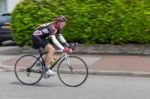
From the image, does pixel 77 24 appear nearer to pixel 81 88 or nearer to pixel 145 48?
pixel 145 48

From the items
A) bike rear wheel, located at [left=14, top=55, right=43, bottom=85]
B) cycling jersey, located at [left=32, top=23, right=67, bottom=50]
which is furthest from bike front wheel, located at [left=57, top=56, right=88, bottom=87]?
bike rear wheel, located at [left=14, top=55, right=43, bottom=85]

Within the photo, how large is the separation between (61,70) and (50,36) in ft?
2.66

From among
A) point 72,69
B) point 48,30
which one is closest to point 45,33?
point 48,30

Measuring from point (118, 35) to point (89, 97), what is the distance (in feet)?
22.1

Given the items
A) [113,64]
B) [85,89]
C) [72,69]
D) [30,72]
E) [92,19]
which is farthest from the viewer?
[92,19]

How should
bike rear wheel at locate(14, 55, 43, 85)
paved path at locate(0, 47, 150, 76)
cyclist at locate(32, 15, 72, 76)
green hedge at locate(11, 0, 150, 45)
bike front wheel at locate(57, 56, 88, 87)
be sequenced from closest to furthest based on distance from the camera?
cyclist at locate(32, 15, 72, 76), bike front wheel at locate(57, 56, 88, 87), bike rear wheel at locate(14, 55, 43, 85), paved path at locate(0, 47, 150, 76), green hedge at locate(11, 0, 150, 45)

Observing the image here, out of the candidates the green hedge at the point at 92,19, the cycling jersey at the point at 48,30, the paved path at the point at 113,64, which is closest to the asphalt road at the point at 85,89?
the paved path at the point at 113,64

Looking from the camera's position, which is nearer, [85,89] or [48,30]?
[85,89]

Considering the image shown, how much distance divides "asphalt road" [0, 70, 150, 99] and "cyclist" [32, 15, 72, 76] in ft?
2.06

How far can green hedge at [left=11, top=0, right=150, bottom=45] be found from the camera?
15664mm

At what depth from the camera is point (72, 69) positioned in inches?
430

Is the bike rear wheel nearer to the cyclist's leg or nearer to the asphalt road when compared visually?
the asphalt road

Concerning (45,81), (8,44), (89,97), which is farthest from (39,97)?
(8,44)

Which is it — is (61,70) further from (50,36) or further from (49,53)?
(50,36)
